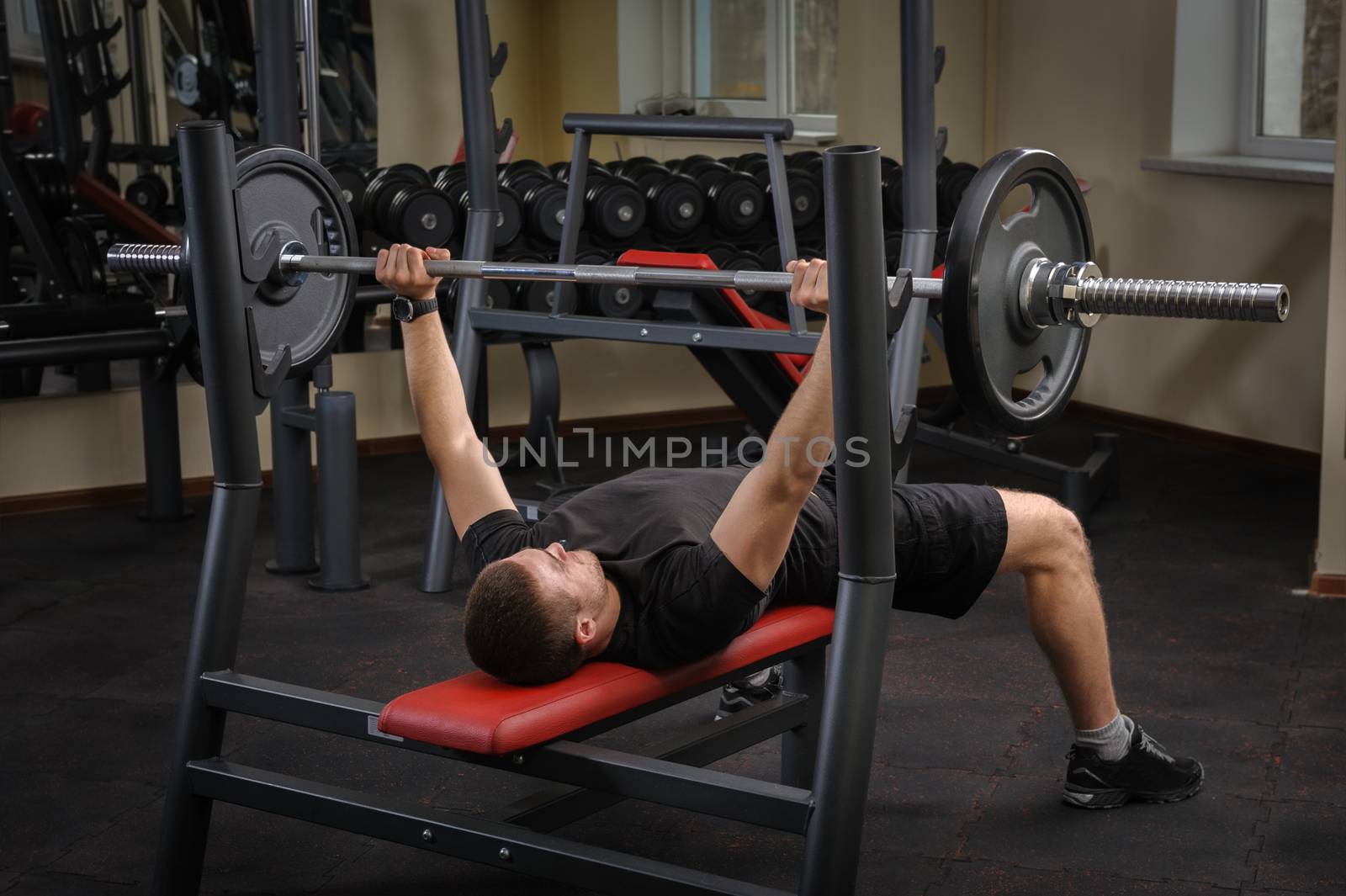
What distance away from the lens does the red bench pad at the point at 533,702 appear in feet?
6.06

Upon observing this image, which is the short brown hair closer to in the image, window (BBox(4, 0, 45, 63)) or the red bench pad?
the red bench pad

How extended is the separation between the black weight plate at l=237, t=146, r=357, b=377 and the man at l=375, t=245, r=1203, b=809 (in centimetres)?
22

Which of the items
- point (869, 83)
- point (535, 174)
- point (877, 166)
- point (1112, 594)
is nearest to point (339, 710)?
point (877, 166)

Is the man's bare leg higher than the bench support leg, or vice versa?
the man's bare leg

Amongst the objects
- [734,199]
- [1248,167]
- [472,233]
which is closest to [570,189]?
[472,233]

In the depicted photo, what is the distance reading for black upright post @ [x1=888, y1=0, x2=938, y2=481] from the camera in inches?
129

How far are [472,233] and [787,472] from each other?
208 centimetres

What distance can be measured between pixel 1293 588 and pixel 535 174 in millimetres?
2418

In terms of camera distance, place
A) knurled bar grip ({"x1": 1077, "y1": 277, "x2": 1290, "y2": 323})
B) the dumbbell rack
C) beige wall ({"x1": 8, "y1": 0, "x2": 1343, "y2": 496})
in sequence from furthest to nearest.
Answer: beige wall ({"x1": 8, "y1": 0, "x2": 1343, "y2": 496})
the dumbbell rack
knurled bar grip ({"x1": 1077, "y1": 277, "x2": 1290, "y2": 323})

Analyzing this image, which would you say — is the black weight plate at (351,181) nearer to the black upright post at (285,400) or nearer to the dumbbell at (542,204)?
the dumbbell at (542,204)

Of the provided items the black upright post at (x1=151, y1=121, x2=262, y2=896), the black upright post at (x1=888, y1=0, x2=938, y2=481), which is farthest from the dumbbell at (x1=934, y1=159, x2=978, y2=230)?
the black upright post at (x1=151, y1=121, x2=262, y2=896)

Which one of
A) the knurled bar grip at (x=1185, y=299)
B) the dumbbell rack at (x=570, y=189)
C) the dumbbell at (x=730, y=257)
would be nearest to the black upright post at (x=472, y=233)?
the dumbbell rack at (x=570, y=189)

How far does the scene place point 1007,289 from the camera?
1898 mm

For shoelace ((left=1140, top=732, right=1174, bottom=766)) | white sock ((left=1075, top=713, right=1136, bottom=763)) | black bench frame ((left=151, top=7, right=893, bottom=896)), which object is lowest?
shoelace ((left=1140, top=732, right=1174, bottom=766))
